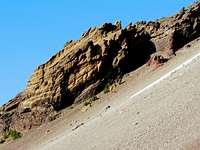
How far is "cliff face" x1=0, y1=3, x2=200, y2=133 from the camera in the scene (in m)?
52.9

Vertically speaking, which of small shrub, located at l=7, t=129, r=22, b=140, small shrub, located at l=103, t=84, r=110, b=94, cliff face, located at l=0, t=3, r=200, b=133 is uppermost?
cliff face, located at l=0, t=3, r=200, b=133

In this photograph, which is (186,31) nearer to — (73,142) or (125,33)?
(125,33)

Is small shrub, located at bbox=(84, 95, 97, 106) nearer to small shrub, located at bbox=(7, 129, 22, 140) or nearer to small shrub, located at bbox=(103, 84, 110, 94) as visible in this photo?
small shrub, located at bbox=(103, 84, 110, 94)

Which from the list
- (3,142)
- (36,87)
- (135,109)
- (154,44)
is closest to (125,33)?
(154,44)

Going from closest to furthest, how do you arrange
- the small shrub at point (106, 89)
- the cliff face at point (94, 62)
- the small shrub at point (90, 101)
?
the small shrub at point (90, 101), the small shrub at point (106, 89), the cliff face at point (94, 62)

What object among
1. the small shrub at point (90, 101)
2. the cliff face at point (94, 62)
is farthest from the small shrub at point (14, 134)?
the small shrub at point (90, 101)

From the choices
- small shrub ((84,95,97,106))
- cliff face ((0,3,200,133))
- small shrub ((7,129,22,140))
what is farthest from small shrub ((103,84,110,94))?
small shrub ((7,129,22,140))

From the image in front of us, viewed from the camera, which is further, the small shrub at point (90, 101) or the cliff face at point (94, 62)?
the cliff face at point (94, 62)

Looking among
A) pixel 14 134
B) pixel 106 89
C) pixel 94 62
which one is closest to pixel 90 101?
pixel 106 89

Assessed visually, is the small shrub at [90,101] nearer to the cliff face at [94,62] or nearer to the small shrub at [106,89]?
the small shrub at [106,89]

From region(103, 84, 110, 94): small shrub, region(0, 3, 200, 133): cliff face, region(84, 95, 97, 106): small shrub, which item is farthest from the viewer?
region(0, 3, 200, 133): cliff face

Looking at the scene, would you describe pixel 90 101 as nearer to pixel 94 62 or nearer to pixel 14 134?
pixel 94 62

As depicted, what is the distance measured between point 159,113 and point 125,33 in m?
20.3

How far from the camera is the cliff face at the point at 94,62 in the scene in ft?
174
